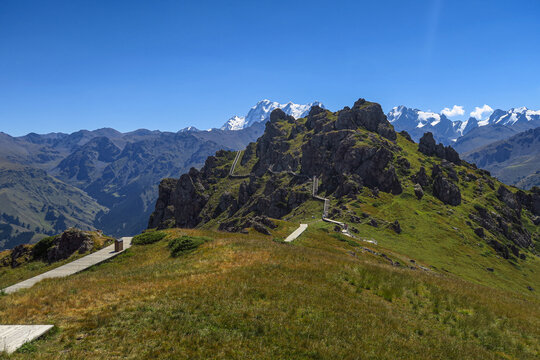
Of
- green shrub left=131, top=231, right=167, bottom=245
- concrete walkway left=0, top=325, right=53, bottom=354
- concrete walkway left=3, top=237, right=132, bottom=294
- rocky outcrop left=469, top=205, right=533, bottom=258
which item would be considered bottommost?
rocky outcrop left=469, top=205, right=533, bottom=258

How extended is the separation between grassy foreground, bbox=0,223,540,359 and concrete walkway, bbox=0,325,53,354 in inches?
19.8

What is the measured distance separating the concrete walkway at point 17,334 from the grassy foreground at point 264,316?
502 millimetres

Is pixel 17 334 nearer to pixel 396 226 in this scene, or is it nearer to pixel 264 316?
pixel 264 316

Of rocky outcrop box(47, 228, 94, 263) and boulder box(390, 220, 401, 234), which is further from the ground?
rocky outcrop box(47, 228, 94, 263)

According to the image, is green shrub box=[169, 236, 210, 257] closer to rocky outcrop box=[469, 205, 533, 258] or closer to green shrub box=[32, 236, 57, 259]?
green shrub box=[32, 236, 57, 259]

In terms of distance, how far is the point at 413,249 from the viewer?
81.5 meters

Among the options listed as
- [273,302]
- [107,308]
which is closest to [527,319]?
[273,302]

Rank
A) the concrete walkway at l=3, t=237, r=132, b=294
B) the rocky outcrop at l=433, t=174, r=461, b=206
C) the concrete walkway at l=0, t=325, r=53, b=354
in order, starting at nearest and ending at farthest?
the concrete walkway at l=0, t=325, r=53, b=354 < the concrete walkway at l=3, t=237, r=132, b=294 < the rocky outcrop at l=433, t=174, r=461, b=206

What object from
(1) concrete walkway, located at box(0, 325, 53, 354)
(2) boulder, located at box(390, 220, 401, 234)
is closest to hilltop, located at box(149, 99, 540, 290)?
(2) boulder, located at box(390, 220, 401, 234)

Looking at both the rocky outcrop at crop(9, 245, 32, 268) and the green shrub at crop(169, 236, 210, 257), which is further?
the rocky outcrop at crop(9, 245, 32, 268)

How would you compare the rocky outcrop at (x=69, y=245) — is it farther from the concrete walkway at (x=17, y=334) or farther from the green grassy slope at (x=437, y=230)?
the green grassy slope at (x=437, y=230)

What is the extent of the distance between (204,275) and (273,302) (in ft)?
20.1

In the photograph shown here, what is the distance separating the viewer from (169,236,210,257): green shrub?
30.3m

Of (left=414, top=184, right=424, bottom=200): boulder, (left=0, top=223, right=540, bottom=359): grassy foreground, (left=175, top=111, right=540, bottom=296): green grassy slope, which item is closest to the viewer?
(left=0, top=223, right=540, bottom=359): grassy foreground
